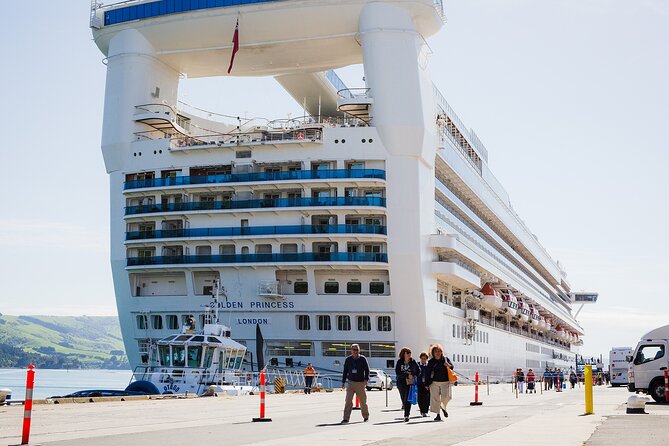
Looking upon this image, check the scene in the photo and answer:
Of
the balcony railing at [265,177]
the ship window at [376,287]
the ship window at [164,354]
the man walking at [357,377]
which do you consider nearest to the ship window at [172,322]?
the balcony railing at [265,177]

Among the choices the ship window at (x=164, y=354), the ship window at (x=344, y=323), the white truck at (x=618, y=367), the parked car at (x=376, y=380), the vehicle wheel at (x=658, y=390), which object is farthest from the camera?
the white truck at (x=618, y=367)

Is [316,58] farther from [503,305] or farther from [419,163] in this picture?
[503,305]

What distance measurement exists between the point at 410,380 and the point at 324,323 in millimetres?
34025

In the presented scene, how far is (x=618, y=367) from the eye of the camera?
233ft

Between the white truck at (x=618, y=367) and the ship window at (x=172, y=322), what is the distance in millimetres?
34039

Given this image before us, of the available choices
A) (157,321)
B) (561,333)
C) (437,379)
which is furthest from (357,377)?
(561,333)

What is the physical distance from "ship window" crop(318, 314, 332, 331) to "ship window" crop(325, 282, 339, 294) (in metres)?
1.76

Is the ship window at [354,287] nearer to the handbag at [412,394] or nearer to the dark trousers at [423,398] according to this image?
the handbag at [412,394]

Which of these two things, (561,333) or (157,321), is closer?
(157,321)

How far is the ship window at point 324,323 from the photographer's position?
183ft

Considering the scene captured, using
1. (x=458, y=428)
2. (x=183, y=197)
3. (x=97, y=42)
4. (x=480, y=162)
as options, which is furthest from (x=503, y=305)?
(x=458, y=428)

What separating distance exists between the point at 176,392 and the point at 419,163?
2222cm

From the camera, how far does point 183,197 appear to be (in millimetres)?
58906

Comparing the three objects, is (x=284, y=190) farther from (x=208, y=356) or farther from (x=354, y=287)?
(x=208, y=356)
